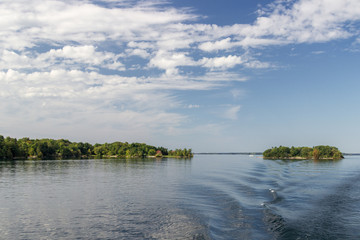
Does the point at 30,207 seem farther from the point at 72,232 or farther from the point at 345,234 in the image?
the point at 345,234

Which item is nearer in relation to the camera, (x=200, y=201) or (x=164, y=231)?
(x=164, y=231)

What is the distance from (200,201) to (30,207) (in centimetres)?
2068

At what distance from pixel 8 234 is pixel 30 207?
995 cm

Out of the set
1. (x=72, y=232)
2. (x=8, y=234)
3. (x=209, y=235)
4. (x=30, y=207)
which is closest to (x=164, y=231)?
(x=209, y=235)

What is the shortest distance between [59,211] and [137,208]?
8.49 m

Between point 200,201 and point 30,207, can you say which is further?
point 200,201

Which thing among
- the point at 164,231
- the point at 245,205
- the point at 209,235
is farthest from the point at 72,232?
the point at 245,205

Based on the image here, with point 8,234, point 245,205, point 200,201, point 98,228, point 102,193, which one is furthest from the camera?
point 102,193

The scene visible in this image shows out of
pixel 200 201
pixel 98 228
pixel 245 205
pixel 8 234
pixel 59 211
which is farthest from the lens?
pixel 200 201

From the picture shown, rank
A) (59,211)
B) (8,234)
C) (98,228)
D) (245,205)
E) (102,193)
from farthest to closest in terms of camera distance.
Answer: (102,193) < (245,205) < (59,211) < (98,228) < (8,234)

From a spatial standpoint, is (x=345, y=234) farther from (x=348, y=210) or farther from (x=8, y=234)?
(x=8, y=234)

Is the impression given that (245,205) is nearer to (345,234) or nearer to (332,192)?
(345,234)

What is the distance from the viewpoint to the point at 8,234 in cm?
2141

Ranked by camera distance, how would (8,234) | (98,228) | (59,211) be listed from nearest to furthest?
1. (8,234)
2. (98,228)
3. (59,211)
